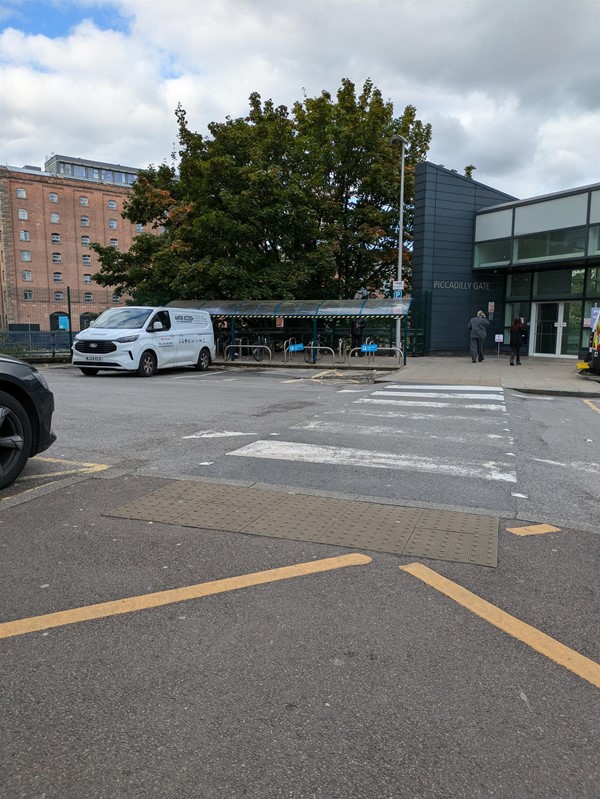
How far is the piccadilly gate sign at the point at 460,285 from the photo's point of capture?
24.6 m

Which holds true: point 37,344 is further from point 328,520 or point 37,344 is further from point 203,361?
point 328,520

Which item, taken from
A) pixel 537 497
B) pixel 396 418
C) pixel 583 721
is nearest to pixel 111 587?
pixel 583 721

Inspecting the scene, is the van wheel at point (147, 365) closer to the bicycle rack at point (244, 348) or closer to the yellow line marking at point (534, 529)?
the bicycle rack at point (244, 348)

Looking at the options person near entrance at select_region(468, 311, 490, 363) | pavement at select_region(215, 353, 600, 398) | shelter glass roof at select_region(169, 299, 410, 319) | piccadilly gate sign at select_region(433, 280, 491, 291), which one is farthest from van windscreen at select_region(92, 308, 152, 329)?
piccadilly gate sign at select_region(433, 280, 491, 291)

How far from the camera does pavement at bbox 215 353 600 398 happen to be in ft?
47.7

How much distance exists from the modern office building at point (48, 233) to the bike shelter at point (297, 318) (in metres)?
55.0

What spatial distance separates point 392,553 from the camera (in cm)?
406

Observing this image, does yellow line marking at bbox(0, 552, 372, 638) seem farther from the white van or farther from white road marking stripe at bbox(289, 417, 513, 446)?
the white van

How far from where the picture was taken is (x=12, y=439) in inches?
208

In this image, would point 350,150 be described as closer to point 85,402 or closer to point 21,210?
point 85,402

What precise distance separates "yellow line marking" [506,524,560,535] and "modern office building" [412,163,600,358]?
63.6 ft

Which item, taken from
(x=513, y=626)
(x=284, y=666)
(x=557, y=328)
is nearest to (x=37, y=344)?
(x=557, y=328)

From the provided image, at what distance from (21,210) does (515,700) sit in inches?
3642

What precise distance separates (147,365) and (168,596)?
14.0 m
